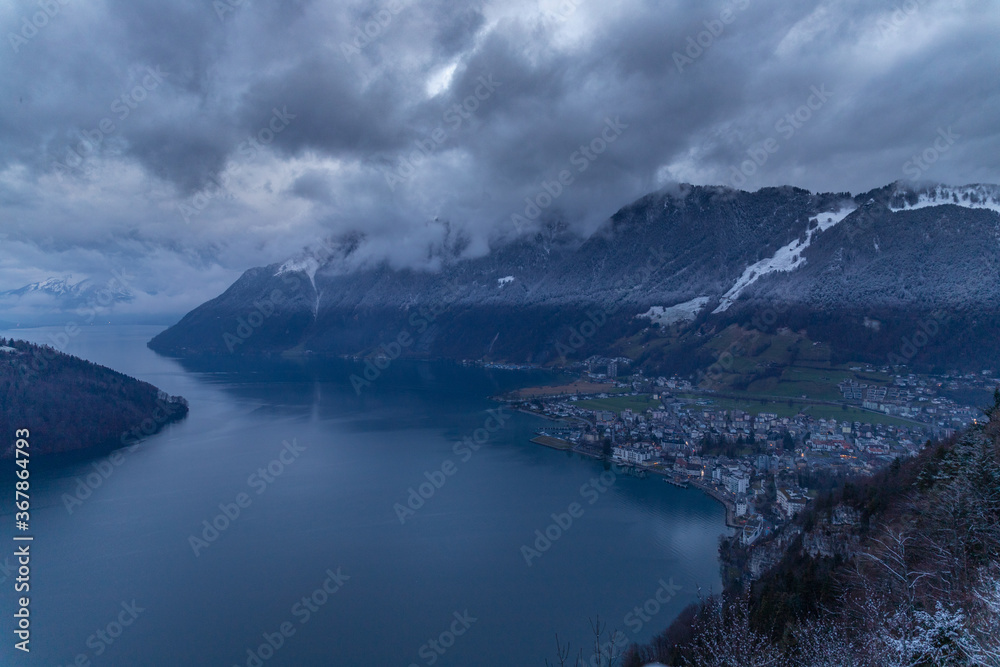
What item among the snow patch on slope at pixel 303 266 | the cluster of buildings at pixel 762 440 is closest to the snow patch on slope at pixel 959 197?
the cluster of buildings at pixel 762 440

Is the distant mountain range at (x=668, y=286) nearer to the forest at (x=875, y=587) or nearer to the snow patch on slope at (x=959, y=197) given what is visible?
the snow patch on slope at (x=959, y=197)

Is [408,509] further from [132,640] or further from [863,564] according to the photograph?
[863,564]

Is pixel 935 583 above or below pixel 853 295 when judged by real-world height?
below

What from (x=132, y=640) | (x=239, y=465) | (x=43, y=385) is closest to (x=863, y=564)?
(x=132, y=640)

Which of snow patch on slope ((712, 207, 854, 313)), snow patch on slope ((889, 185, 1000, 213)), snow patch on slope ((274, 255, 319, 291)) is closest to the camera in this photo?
snow patch on slope ((889, 185, 1000, 213))

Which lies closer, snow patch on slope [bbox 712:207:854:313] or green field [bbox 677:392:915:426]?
green field [bbox 677:392:915:426]

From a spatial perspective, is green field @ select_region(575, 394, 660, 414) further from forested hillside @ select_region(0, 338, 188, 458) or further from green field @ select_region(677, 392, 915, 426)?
forested hillside @ select_region(0, 338, 188, 458)

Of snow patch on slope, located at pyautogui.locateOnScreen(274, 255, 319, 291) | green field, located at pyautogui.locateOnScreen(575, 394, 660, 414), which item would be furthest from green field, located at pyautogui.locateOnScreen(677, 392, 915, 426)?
snow patch on slope, located at pyautogui.locateOnScreen(274, 255, 319, 291)
